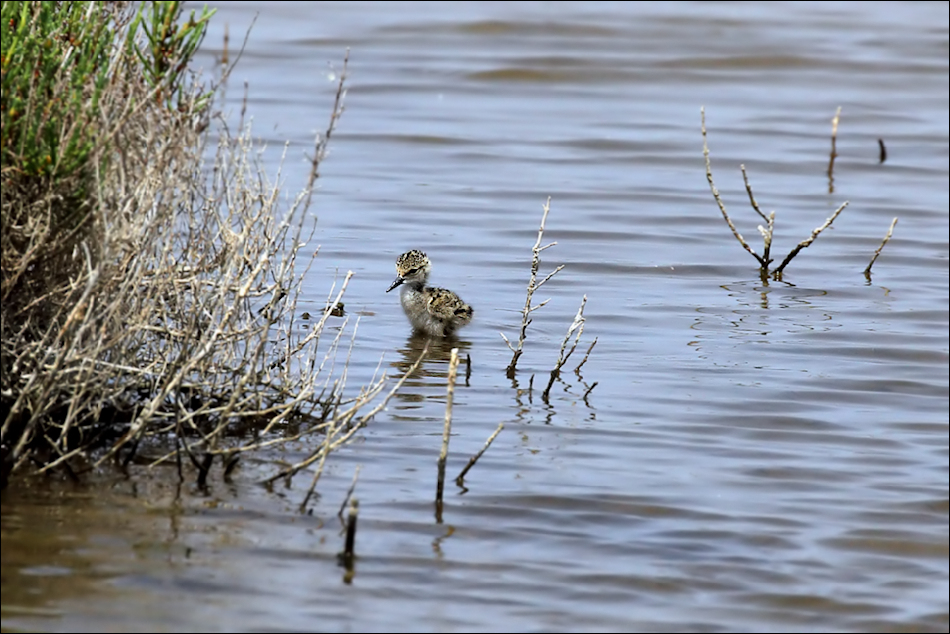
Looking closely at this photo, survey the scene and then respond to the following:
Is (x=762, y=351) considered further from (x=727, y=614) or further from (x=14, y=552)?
(x=14, y=552)

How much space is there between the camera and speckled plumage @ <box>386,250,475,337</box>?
10656mm

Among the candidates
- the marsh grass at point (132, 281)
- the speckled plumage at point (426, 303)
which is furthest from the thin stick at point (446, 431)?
the speckled plumage at point (426, 303)

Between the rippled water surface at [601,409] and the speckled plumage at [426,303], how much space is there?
0.19m

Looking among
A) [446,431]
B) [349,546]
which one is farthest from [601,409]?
[349,546]

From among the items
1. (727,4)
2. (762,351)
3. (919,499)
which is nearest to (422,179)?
(762,351)

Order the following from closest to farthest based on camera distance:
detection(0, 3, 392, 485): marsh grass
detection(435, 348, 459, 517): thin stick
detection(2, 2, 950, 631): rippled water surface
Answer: detection(2, 2, 950, 631): rippled water surface, detection(0, 3, 392, 485): marsh grass, detection(435, 348, 459, 517): thin stick

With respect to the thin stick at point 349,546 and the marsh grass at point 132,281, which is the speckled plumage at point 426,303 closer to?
the marsh grass at point 132,281

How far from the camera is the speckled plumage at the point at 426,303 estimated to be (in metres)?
10.7

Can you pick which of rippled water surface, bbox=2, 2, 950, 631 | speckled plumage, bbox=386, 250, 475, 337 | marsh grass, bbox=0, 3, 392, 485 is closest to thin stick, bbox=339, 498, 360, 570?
rippled water surface, bbox=2, 2, 950, 631

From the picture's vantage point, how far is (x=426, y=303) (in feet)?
35.4

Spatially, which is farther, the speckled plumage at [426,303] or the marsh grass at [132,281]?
the speckled plumage at [426,303]

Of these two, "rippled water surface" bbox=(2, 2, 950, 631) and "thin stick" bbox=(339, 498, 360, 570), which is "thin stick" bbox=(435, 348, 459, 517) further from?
"thin stick" bbox=(339, 498, 360, 570)

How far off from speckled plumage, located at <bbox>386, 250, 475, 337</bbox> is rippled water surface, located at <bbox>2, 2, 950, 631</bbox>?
185mm

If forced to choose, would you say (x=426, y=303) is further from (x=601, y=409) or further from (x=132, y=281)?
(x=132, y=281)
